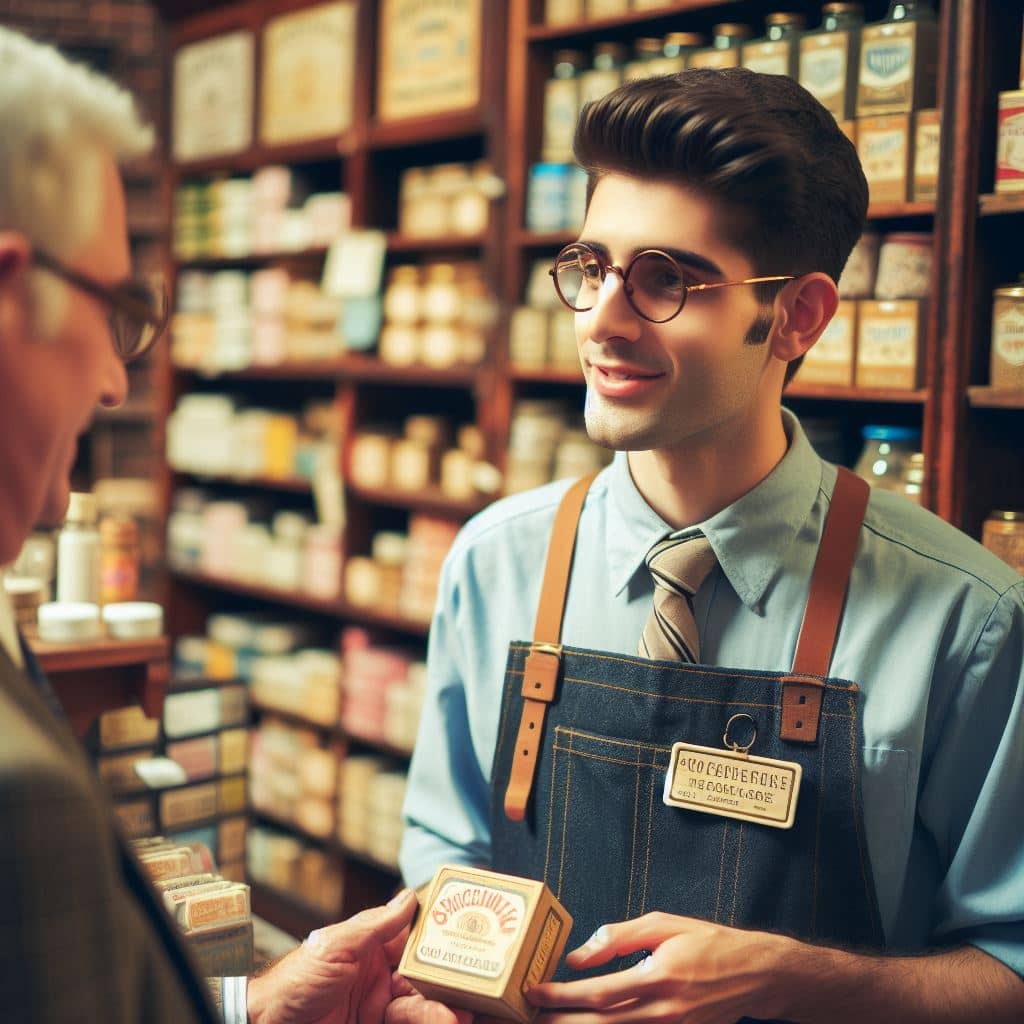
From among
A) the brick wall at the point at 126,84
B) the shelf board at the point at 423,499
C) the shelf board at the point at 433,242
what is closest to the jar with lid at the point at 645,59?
the shelf board at the point at 433,242

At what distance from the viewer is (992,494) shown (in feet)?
7.06

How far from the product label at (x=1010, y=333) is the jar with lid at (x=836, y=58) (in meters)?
0.51

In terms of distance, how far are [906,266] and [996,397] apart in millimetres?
317

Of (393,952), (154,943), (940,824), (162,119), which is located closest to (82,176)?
(154,943)

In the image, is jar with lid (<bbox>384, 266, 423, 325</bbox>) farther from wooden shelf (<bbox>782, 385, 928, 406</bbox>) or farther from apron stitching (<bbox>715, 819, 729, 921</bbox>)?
apron stitching (<bbox>715, 819, 729, 921</bbox>)

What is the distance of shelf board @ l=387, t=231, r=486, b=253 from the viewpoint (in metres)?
3.17

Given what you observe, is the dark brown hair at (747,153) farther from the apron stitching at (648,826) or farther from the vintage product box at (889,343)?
the vintage product box at (889,343)

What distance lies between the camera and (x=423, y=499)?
131 inches

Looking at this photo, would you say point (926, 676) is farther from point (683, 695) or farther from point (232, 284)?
point (232, 284)

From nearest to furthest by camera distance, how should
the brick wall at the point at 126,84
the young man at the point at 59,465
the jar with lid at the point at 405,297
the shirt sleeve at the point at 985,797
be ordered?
1. the young man at the point at 59,465
2. the shirt sleeve at the point at 985,797
3. the jar with lid at the point at 405,297
4. the brick wall at the point at 126,84

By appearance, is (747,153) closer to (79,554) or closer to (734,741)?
(734,741)

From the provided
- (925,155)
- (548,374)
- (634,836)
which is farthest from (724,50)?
(634,836)

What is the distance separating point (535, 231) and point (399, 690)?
1.33m

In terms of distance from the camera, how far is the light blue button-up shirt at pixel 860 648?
133 cm
